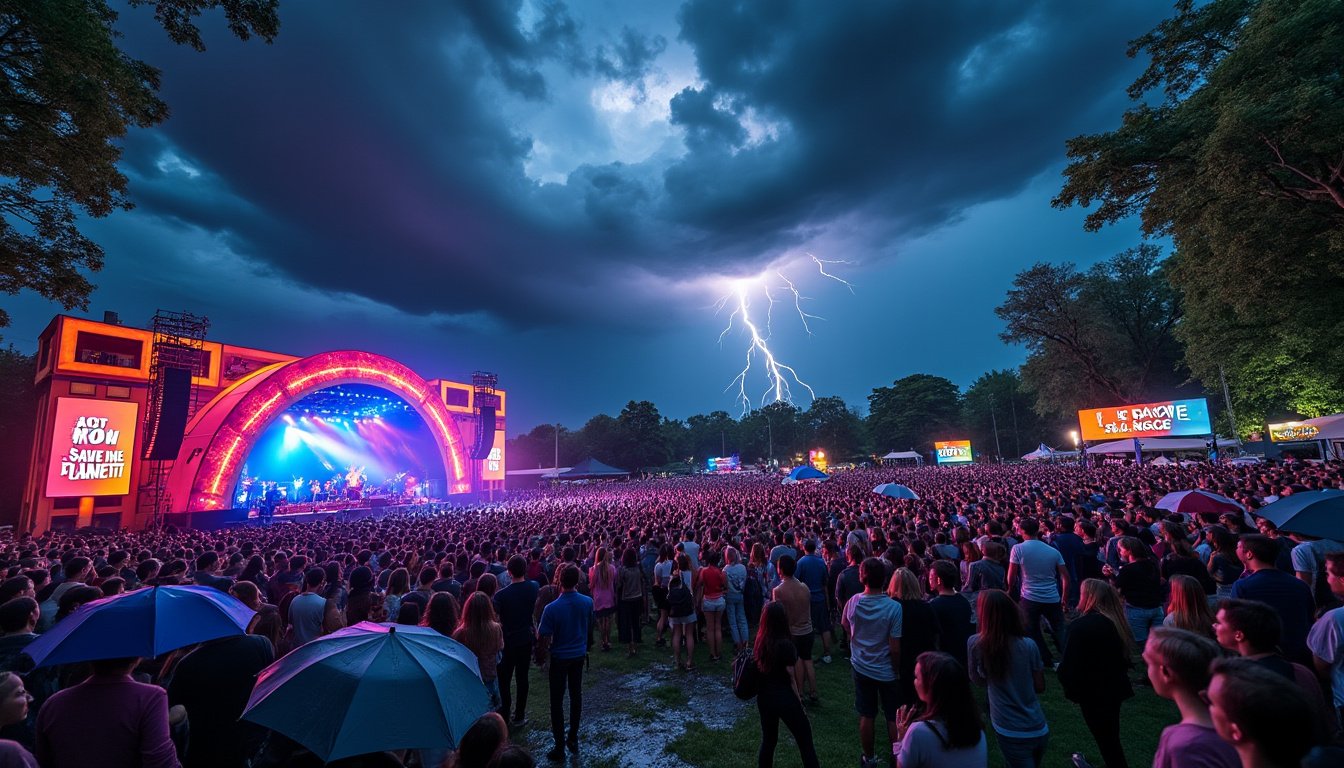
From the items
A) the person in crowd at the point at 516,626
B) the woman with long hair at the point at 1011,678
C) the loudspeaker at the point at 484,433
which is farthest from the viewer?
the loudspeaker at the point at 484,433

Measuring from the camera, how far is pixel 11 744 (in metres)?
2.04

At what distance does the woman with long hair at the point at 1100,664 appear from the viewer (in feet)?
12.1

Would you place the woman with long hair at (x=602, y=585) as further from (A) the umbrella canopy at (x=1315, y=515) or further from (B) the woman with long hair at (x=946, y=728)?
(A) the umbrella canopy at (x=1315, y=515)

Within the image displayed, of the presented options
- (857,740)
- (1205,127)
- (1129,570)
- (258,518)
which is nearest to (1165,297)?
(1205,127)

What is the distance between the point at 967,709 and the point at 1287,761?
3.61 ft

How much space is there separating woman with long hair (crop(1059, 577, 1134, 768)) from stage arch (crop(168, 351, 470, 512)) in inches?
1105

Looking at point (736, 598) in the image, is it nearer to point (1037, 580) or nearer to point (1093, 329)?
point (1037, 580)

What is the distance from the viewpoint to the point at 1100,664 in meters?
3.71

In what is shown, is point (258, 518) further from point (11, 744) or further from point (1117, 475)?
point (1117, 475)

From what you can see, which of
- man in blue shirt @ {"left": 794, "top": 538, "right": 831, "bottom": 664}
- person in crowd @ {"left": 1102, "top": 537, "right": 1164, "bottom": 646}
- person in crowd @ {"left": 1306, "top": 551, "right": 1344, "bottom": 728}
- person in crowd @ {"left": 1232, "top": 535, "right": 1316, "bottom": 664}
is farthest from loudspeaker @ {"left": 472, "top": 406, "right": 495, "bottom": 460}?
person in crowd @ {"left": 1232, "top": 535, "right": 1316, "bottom": 664}

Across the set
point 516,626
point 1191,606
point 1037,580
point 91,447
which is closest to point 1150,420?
point 1037,580

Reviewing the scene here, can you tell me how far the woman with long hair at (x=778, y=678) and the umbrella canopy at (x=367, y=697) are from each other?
207 cm

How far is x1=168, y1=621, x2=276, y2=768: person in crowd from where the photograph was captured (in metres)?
3.32

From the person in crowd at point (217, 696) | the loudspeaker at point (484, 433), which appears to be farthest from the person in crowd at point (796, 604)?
the loudspeaker at point (484, 433)
